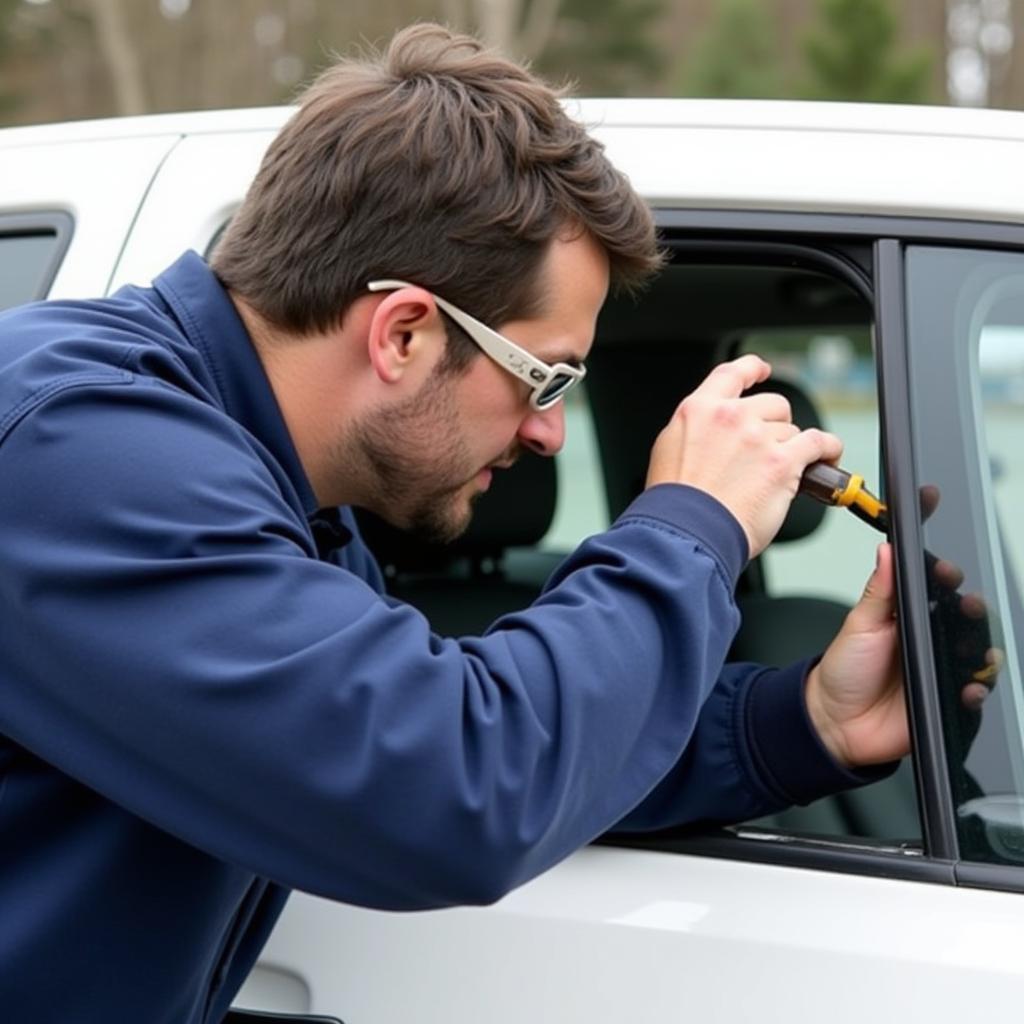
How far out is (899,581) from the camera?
4.87 ft

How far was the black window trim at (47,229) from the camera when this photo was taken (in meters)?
1.83

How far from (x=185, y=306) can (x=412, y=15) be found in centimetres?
2838

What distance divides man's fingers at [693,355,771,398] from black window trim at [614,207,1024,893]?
125 mm

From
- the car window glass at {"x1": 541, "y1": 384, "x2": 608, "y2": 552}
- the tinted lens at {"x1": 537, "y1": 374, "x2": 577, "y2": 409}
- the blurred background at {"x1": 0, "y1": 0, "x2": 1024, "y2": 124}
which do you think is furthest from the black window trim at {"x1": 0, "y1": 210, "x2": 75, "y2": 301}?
the blurred background at {"x1": 0, "y1": 0, "x2": 1024, "y2": 124}

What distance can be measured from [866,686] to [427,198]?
660 mm

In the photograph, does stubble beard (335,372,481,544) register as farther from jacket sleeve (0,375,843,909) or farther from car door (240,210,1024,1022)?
car door (240,210,1024,1022)

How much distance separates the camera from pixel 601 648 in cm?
122

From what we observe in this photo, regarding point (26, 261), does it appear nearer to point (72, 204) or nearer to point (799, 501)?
point (72, 204)

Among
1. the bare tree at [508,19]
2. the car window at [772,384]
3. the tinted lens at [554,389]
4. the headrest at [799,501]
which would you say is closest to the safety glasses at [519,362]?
the tinted lens at [554,389]

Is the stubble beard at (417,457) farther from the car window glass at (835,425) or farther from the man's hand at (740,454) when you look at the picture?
the car window glass at (835,425)

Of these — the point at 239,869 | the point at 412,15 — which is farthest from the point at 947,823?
the point at 412,15

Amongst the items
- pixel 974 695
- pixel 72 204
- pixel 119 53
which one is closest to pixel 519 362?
pixel 974 695

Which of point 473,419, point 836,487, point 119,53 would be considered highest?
point 473,419

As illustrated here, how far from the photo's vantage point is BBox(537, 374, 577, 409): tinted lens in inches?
56.7
